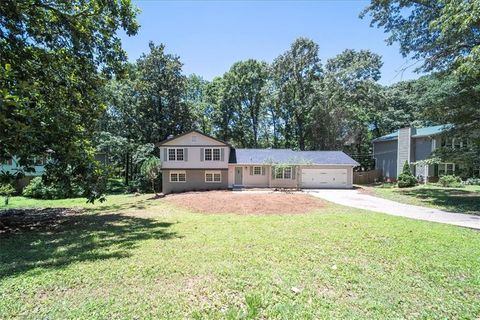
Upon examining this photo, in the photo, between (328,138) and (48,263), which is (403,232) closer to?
(48,263)

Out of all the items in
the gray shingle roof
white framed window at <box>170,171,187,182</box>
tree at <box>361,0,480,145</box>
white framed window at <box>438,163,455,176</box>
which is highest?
tree at <box>361,0,480,145</box>

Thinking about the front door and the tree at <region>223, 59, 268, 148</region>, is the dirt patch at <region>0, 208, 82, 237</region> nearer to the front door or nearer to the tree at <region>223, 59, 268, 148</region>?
the front door

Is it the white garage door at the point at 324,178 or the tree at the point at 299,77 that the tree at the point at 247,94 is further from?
the white garage door at the point at 324,178

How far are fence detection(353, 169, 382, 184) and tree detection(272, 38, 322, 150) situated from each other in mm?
9278

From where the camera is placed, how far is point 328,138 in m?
38.0

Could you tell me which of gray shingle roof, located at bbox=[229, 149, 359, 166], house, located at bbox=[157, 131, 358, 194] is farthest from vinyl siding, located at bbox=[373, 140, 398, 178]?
house, located at bbox=[157, 131, 358, 194]

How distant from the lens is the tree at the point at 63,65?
366 inches

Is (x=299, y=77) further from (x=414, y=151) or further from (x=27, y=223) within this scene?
(x=27, y=223)

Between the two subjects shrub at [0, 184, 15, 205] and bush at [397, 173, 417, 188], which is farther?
bush at [397, 173, 417, 188]

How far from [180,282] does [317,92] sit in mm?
35612

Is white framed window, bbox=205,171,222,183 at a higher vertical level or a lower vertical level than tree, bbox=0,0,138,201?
lower

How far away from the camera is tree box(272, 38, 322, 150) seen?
37.5 m

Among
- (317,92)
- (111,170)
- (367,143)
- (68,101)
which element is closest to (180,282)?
(111,170)

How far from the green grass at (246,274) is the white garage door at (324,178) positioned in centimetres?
1972
